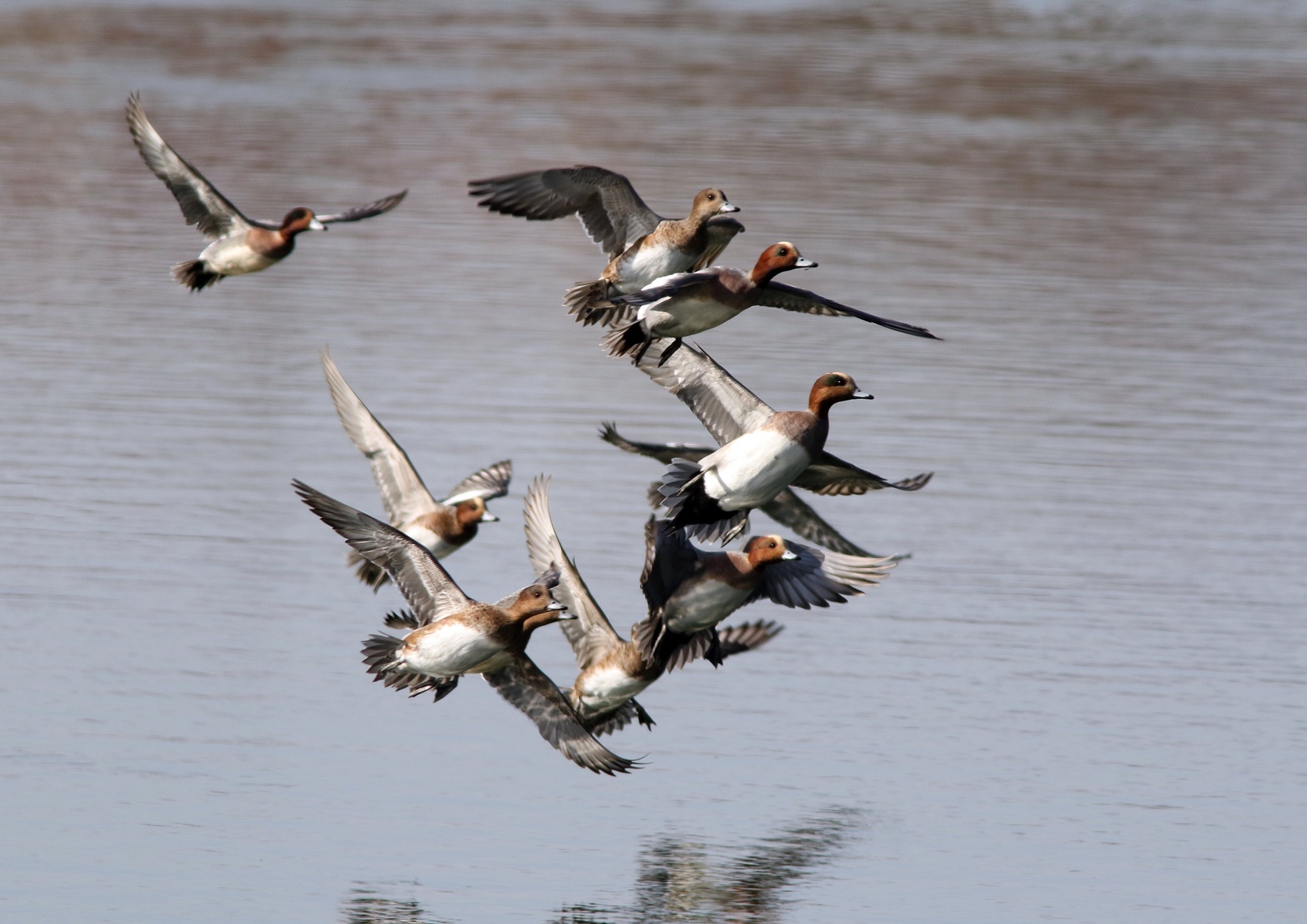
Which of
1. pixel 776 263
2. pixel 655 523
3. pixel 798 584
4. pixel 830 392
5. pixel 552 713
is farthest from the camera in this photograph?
pixel 552 713

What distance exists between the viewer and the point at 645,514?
755 inches

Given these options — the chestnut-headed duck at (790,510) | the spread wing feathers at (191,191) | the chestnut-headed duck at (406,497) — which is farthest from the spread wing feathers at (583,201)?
the spread wing feathers at (191,191)

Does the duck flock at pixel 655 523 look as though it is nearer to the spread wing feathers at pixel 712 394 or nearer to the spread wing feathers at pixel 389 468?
the spread wing feathers at pixel 712 394

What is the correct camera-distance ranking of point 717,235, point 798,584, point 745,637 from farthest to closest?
1. point 745,637
2. point 717,235
3. point 798,584

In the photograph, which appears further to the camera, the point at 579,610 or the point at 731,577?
the point at 579,610

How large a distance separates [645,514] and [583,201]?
22.9 ft

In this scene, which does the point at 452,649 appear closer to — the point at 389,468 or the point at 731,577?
the point at 731,577

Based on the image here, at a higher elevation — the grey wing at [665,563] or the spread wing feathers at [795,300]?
the spread wing feathers at [795,300]

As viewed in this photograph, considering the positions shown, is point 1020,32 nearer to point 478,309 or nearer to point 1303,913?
point 478,309

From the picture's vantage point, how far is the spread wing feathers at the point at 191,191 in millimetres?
15516

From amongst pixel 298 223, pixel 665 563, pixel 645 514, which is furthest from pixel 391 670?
pixel 645 514

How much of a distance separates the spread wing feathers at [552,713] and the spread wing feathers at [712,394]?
6.44ft

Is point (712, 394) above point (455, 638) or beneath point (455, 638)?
above

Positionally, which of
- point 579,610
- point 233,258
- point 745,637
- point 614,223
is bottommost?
point 745,637
